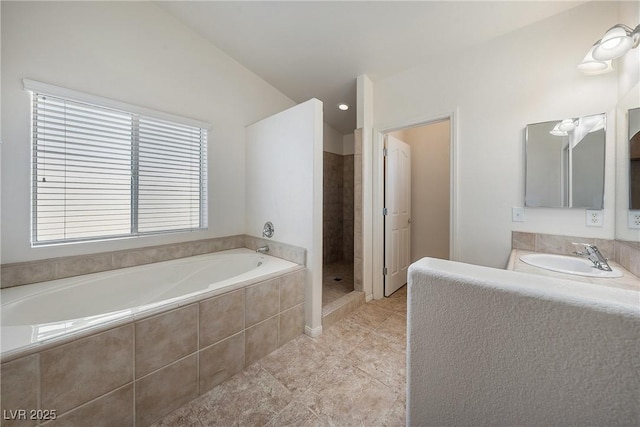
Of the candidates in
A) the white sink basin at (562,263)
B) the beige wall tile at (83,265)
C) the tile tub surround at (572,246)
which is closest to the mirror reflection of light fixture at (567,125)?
the tile tub surround at (572,246)

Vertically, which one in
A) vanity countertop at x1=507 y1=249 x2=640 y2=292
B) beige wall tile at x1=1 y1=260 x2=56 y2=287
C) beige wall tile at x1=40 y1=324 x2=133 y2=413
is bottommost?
beige wall tile at x1=40 y1=324 x2=133 y2=413

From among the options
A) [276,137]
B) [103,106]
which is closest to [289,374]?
[276,137]

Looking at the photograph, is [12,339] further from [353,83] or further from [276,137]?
[353,83]

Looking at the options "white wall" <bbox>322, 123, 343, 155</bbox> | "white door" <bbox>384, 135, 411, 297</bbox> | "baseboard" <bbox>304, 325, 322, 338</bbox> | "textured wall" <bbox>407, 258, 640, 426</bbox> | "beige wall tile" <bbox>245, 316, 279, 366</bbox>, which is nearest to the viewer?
"textured wall" <bbox>407, 258, 640, 426</bbox>

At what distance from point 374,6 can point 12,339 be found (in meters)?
2.80

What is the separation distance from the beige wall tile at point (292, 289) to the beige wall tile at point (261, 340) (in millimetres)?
139

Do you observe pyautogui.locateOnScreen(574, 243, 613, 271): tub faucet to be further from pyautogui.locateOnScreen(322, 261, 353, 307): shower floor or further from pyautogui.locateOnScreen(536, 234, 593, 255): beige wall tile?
pyautogui.locateOnScreen(322, 261, 353, 307): shower floor

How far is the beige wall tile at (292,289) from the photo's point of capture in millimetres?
1848

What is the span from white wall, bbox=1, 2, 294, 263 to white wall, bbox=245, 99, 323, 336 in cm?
37

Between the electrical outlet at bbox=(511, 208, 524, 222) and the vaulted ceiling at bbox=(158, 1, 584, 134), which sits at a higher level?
the vaulted ceiling at bbox=(158, 1, 584, 134)

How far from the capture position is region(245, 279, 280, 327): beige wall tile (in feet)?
5.32

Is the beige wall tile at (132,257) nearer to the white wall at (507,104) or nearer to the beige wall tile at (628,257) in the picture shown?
the white wall at (507,104)

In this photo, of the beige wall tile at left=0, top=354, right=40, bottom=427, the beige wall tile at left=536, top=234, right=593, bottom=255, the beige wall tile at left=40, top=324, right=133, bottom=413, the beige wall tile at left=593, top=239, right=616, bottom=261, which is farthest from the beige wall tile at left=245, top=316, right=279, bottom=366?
the beige wall tile at left=593, top=239, right=616, bottom=261

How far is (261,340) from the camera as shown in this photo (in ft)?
5.52
